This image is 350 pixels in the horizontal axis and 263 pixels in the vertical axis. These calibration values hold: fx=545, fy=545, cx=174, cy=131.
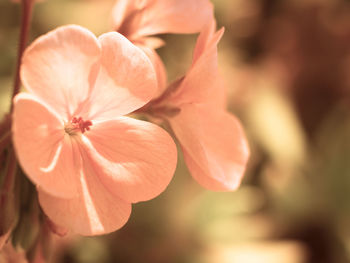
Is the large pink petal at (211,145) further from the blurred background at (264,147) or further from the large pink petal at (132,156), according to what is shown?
the blurred background at (264,147)

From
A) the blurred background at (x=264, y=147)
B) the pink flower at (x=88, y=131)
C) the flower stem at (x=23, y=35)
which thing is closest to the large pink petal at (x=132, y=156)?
the pink flower at (x=88, y=131)

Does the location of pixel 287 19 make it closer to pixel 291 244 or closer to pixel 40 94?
pixel 291 244

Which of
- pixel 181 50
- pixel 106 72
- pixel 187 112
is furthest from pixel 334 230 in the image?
pixel 106 72

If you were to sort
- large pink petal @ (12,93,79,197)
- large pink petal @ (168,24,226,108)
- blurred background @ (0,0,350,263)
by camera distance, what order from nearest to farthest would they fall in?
large pink petal @ (12,93,79,197) < large pink petal @ (168,24,226,108) < blurred background @ (0,0,350,263)

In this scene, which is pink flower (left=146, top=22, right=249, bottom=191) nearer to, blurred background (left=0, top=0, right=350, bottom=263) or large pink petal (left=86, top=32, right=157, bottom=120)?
large pink petal (left=86, top=32, right=157, bottom=120)

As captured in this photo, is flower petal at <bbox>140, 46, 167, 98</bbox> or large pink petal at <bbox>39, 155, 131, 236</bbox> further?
flower petal at <bbox>140, 46, 167, 98</bbox>

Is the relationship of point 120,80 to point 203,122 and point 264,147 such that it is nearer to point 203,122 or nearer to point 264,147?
point 203,122

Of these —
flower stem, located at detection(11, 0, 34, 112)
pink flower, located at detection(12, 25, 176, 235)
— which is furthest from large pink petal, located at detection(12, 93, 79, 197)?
flower stem, located at detection(11, 0, 34, 112)
